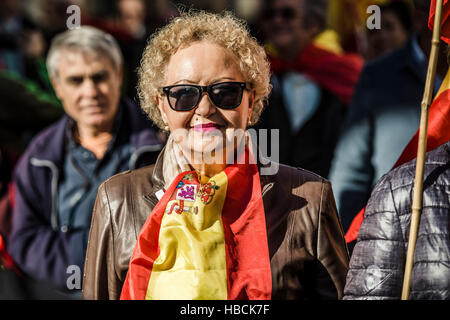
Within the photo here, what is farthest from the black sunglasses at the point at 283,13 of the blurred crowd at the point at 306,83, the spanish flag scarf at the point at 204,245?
the spanish flag scarf at the point at 204,245

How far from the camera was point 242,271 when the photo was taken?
111 inches

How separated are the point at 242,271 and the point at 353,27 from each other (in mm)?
4578

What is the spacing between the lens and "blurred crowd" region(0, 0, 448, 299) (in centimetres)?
420

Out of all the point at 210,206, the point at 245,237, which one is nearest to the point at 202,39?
the point at 210,206

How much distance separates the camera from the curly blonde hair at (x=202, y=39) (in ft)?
9.87

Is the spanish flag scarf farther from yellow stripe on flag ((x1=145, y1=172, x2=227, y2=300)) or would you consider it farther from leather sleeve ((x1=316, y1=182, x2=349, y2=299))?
leather sleeve ((x1=316, y1=182, x2=349, y2=299))

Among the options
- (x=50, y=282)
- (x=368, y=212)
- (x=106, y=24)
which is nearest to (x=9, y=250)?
(x=50, y=282)

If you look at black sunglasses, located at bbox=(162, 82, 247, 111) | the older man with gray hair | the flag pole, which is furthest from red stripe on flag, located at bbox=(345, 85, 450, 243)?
the older man with gray hair

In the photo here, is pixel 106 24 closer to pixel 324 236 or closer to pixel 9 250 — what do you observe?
pixel 9 250

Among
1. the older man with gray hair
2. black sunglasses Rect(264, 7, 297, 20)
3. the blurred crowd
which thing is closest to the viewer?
the blurred crowd

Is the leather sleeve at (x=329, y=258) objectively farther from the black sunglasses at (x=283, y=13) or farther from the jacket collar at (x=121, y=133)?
the black sunglasses at (x=283, y=13)

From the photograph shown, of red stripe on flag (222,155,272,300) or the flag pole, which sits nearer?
the flag pole

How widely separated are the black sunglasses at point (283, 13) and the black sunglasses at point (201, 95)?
290cm

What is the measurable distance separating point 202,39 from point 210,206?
2.14ft
